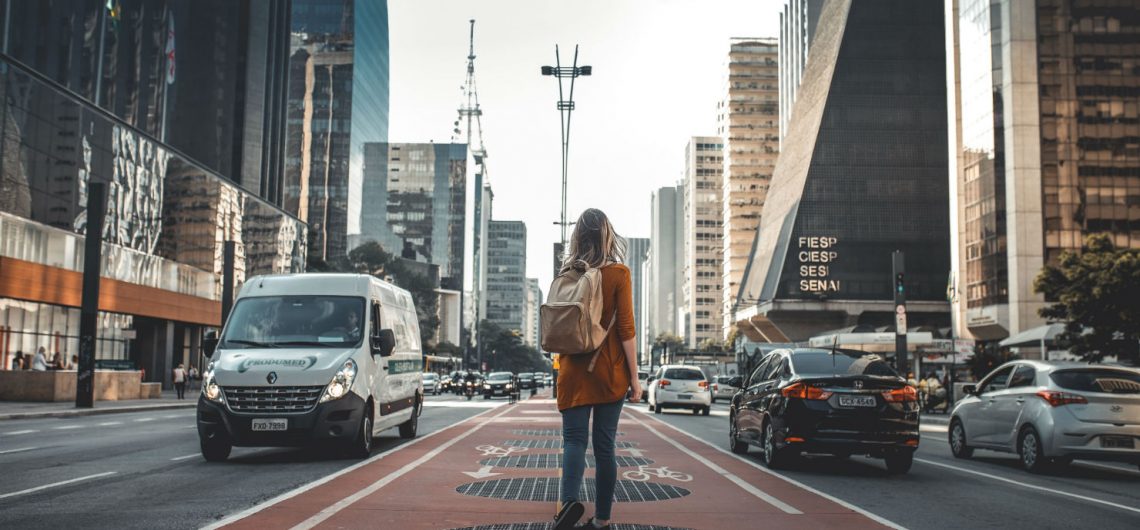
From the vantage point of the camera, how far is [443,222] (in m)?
186

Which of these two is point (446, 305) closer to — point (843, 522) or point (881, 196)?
point (881, 196)

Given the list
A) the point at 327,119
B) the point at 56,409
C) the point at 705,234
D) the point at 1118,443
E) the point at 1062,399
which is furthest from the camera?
the point at 705,234

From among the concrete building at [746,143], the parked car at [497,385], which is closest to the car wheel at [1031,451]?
the parked car at [497,385]

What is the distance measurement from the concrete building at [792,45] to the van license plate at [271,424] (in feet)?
398

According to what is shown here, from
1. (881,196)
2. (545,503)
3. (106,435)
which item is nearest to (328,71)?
(881,196)

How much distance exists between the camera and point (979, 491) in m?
10.5

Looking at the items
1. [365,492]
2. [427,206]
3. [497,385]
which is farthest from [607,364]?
[427,206]

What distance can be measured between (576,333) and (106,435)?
1441 centimetres

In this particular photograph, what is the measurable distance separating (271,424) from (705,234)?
17741 cm

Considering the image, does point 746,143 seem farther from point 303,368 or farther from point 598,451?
point 598,451

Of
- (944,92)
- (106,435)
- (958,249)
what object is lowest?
(106,435)

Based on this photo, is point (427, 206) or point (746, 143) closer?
point (746, 143)

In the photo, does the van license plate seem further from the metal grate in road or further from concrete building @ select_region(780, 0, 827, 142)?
concrete building @ select_region(780, 0, 827, 142)

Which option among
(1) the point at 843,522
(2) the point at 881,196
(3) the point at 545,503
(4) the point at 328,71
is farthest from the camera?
(4) the point at 328,71
